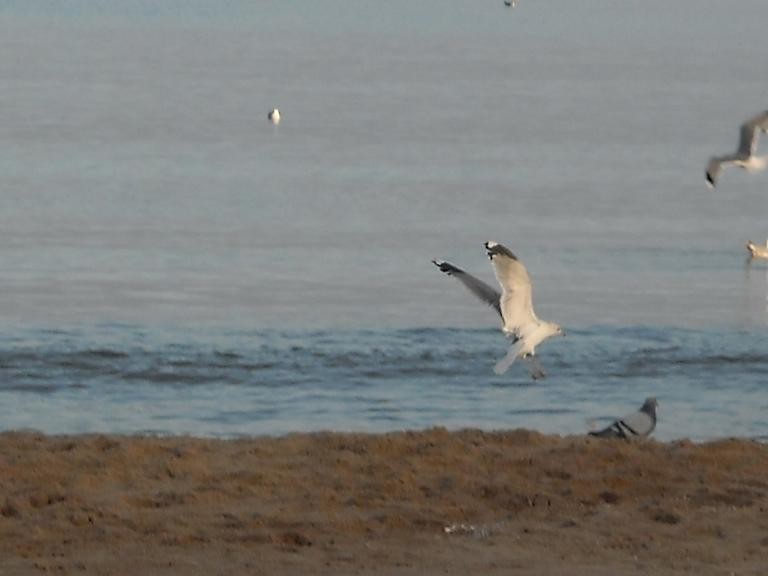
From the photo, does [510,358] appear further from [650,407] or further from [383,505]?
[650,407]

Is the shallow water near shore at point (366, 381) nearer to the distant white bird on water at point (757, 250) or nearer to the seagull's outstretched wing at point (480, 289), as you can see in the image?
the seagull's outstretched wing at point (480, 289)

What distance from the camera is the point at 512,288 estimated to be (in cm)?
969

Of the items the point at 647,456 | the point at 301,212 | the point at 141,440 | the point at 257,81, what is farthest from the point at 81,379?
the point at 257,81

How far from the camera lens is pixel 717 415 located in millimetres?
13438

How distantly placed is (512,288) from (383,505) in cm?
144

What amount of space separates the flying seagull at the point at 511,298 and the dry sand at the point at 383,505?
2.00 feet

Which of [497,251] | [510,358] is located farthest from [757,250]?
[497,251]

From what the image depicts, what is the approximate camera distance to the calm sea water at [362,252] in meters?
14.0

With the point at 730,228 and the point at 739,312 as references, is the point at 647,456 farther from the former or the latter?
the point at 730,228

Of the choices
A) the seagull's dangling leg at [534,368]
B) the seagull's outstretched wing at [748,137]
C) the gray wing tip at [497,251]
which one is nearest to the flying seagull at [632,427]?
the seagull's dangling leg at [534,368]

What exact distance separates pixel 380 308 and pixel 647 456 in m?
7.67

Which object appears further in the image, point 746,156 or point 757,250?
point 757,250

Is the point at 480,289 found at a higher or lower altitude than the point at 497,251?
lower

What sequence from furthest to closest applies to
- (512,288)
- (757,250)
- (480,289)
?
(757,250), (480,289), (512,288)
